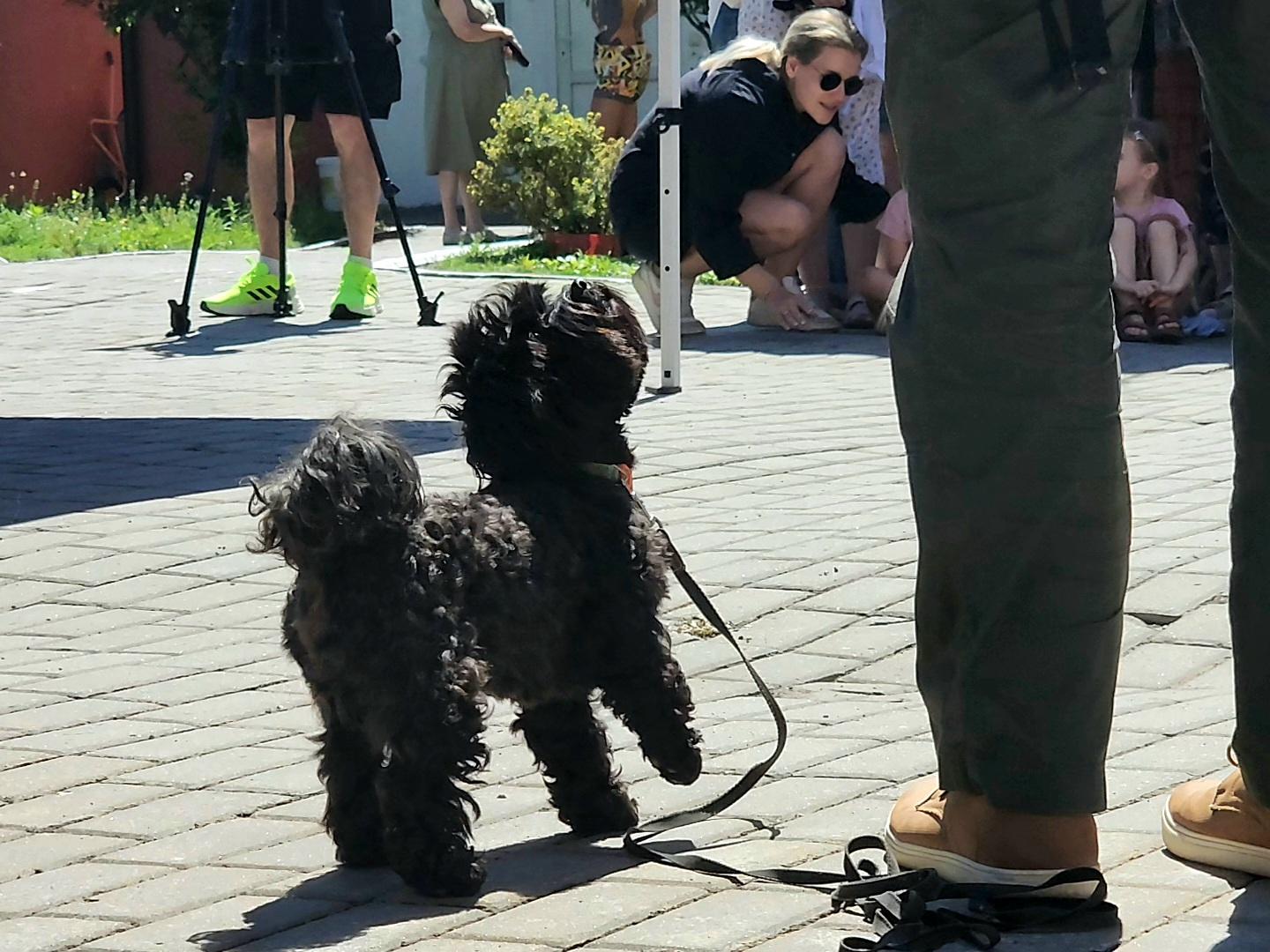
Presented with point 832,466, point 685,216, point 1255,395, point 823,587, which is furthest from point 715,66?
point 1255,395

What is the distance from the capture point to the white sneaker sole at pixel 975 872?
263 cm

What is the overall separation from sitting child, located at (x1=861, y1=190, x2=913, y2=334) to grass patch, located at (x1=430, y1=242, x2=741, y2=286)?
1817mm

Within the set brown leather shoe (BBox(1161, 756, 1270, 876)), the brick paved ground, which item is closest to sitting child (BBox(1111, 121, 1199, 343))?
the brick paved ground

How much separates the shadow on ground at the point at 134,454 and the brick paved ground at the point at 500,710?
0.02 metres

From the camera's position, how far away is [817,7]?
10.7 meters

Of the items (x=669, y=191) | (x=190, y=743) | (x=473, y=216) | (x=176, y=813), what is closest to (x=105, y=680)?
(x=190, y=743)

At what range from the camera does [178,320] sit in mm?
9766

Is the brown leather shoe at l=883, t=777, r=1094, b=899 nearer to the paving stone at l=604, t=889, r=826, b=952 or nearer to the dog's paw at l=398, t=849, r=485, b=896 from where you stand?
the paving stone at l=604, t=889, r=826, b=952

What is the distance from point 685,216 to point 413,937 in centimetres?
711

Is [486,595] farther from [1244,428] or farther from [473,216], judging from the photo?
[473,216]

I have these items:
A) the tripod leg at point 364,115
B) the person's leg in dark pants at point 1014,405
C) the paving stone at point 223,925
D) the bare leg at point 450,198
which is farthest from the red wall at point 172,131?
the person's leg in dark pants at point 1014,405

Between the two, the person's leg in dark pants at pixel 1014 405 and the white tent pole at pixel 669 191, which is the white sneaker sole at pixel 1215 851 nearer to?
the person's leg in dark pants at pixel 1014 405

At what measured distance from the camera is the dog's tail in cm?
305

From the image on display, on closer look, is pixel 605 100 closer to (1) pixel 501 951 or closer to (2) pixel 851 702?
(2) pixel 851 702
